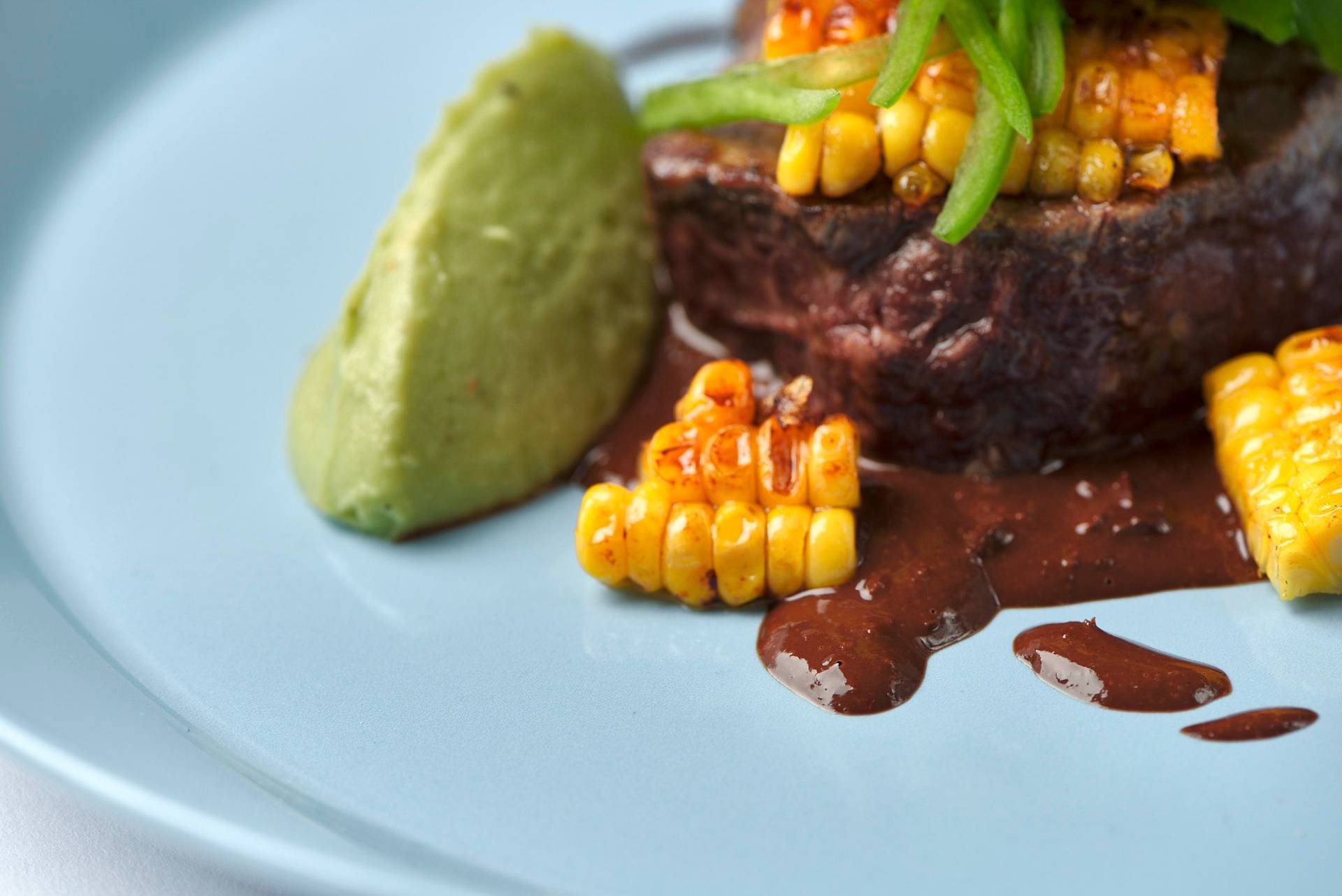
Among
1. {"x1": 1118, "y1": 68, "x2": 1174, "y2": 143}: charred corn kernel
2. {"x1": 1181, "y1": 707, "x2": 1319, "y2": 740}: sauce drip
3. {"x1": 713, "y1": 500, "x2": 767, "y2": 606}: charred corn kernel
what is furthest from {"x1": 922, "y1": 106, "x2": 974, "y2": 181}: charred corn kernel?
{"x1": 1181, "y1": 707, "x2": 1319, "y2": 740}: sauce drip

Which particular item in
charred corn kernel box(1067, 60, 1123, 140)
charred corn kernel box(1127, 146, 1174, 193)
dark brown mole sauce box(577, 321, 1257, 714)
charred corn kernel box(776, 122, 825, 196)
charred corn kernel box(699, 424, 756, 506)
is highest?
charred corn kernel box(1067, 60, 1123, 140)

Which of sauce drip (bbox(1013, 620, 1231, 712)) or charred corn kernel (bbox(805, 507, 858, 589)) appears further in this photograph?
charred corn kernel (bbox(805, 507, 858, 589))

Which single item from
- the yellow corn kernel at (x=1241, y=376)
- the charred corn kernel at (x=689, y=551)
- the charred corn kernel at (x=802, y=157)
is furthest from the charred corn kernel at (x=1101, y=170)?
the charred corn kernel at (x=689, y=551)

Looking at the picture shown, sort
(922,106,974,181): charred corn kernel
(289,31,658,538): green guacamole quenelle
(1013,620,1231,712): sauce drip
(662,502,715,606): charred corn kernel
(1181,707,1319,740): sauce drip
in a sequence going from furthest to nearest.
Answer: (289,31,658,538): green guacamole quenelle
(922,106,974,181): charred corn kernel
(662,502,715,606): charred corn kernel
(1013,620,1231,712): sauce drip
(1181,707,1319,740): sauce drip

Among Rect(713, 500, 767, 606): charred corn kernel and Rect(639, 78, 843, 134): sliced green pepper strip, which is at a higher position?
Rect(639, 78, 843, 134): sliced green pepper strip

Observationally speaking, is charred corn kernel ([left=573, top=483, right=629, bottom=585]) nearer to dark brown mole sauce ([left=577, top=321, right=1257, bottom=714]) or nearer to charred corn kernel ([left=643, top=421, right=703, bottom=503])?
charred corn kernel ([left=643, top=421, right=703, bottom=503])

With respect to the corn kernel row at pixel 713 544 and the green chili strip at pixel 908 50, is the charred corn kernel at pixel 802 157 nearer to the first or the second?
the green chili strip at pixel 908 50

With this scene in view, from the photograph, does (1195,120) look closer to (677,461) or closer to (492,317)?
(677,461)
